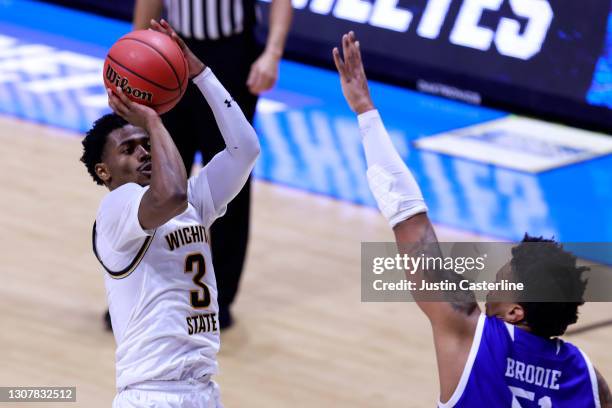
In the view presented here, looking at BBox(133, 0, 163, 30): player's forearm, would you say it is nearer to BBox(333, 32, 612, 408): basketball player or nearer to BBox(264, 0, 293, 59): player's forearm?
BBox(264, 0, 293, 59): player's forearm

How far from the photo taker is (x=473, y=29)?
941 cm

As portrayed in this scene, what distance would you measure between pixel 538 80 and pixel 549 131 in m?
0.42

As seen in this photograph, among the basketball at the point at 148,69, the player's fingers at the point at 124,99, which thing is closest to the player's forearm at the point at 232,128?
the basketball at the point at 148,69

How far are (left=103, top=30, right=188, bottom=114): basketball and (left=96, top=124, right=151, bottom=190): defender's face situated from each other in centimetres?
12

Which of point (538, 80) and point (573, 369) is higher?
point (573, 369)

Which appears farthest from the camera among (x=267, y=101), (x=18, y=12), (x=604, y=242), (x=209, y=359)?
(x=18, y=12)

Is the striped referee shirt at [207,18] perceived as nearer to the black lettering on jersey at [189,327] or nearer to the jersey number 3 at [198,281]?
the jersey number 3 at [198,281]

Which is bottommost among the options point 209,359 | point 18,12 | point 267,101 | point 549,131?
point 18,12

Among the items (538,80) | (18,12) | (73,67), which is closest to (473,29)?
(538,80)

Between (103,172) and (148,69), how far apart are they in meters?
0.37

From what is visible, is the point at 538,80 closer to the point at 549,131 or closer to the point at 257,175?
the point at 549,131

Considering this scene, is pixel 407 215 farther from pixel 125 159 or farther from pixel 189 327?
pixel 125 159

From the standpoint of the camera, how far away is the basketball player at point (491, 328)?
3.06 meters

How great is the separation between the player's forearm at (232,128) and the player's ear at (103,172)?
0.39m
